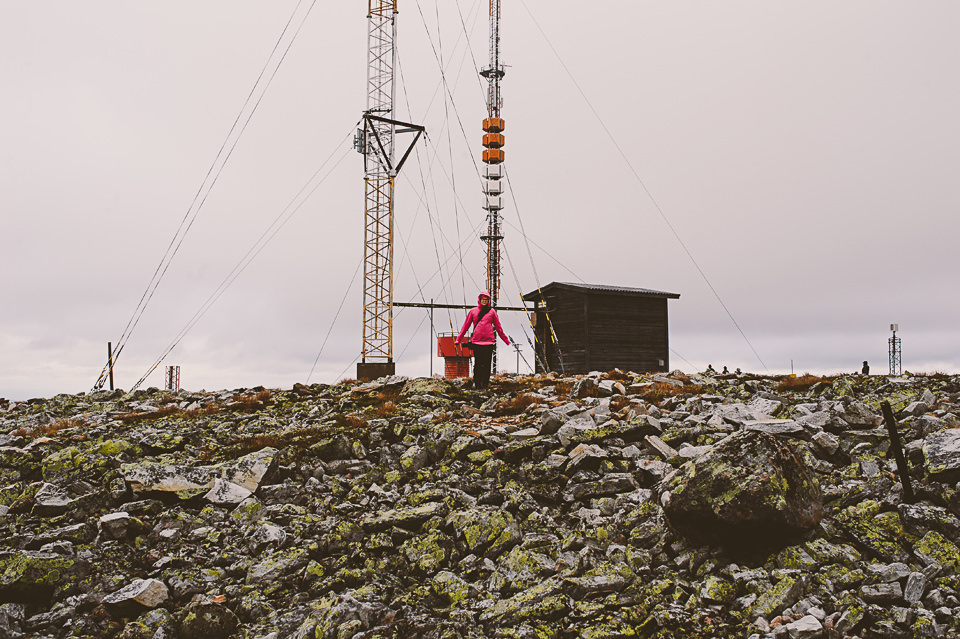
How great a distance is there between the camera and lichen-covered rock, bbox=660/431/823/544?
586 cm

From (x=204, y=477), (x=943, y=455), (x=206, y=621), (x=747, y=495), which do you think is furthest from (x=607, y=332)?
(x=206, y=621)

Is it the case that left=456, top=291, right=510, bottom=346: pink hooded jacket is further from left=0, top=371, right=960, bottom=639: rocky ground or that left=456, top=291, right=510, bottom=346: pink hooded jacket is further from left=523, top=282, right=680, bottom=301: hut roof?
left=523, top=282, right=680, bottom=301: hut roof

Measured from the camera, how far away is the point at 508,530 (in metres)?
6.93

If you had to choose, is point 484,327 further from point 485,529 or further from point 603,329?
point 603,329

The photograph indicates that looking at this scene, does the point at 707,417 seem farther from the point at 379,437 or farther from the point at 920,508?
the point at 379,437

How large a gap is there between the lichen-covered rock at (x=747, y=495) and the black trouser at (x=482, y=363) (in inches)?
363

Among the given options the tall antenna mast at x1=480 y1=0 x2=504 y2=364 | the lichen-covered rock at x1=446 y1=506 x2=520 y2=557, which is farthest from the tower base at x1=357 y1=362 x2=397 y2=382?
the lichen-covered rock at x1=446 y1=506 x2=520 y2=557

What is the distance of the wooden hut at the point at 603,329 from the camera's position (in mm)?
34125

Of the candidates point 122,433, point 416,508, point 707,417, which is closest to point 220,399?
point 122,433

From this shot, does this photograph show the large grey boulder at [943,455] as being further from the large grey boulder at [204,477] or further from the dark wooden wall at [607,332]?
the dark wooden wall at [607,332]

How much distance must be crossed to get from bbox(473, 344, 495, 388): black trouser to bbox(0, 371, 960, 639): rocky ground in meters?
5.27

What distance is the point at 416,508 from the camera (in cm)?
755

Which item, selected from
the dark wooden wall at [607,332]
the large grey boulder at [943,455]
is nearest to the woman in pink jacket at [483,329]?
the large grey boulder at [943,455]

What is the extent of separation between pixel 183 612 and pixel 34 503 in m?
3.88
